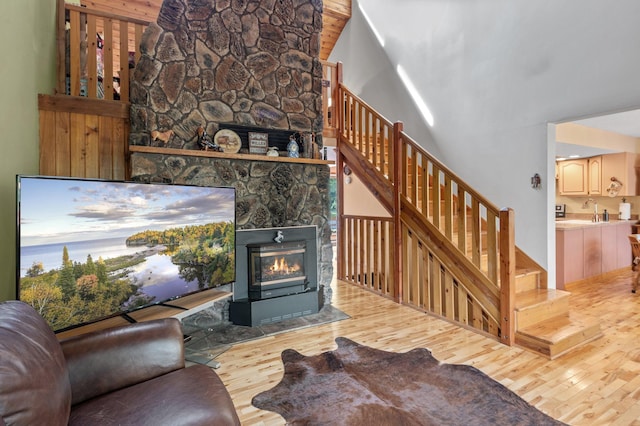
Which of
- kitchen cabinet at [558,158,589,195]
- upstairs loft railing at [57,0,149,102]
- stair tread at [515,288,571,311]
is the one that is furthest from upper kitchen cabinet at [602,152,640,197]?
upstairs loft railing at [57,0,149,102]

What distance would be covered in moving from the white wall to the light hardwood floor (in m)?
1.17

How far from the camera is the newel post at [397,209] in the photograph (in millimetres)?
4098

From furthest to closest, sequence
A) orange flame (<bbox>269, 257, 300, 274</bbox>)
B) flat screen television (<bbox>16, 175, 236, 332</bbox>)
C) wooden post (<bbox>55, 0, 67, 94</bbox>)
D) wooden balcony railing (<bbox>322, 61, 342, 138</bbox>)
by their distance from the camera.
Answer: wooden balcony railing (<bbox>322, 61, 342, 138</bbox>)
orange flame (<bbox>269, 257, 300, 274</bbox>)
wooden post (<bbox>55, 0, 67, 94</bbox>)
flat screen television (<bbox>16, 175, 236, 332</bbox>)

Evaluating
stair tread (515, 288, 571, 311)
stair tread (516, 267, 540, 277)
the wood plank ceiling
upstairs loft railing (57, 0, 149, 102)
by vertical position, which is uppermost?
the wood plank ceiling

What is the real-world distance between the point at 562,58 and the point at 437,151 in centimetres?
188

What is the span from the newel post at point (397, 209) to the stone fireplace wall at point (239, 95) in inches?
31.9

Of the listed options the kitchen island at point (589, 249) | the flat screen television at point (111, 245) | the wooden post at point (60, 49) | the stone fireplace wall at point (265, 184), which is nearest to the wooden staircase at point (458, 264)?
the stone fireplace wall at point (265, 184)

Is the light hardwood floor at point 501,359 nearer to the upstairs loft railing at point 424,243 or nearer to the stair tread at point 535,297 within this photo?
the upstairs loft railing at point 424,243

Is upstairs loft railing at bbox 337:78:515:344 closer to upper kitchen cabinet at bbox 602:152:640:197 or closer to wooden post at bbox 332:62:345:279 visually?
wooden post at bbox 332:62:345:279

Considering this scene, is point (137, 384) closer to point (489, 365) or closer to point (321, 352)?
point (321, 352)

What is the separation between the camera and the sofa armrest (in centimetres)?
148

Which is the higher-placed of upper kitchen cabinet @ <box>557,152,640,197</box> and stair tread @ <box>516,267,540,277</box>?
upper kitchen cabinet @ <box>557,152,640,197</box>

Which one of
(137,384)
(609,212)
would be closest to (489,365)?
(137,384)

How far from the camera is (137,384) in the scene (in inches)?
60.7
